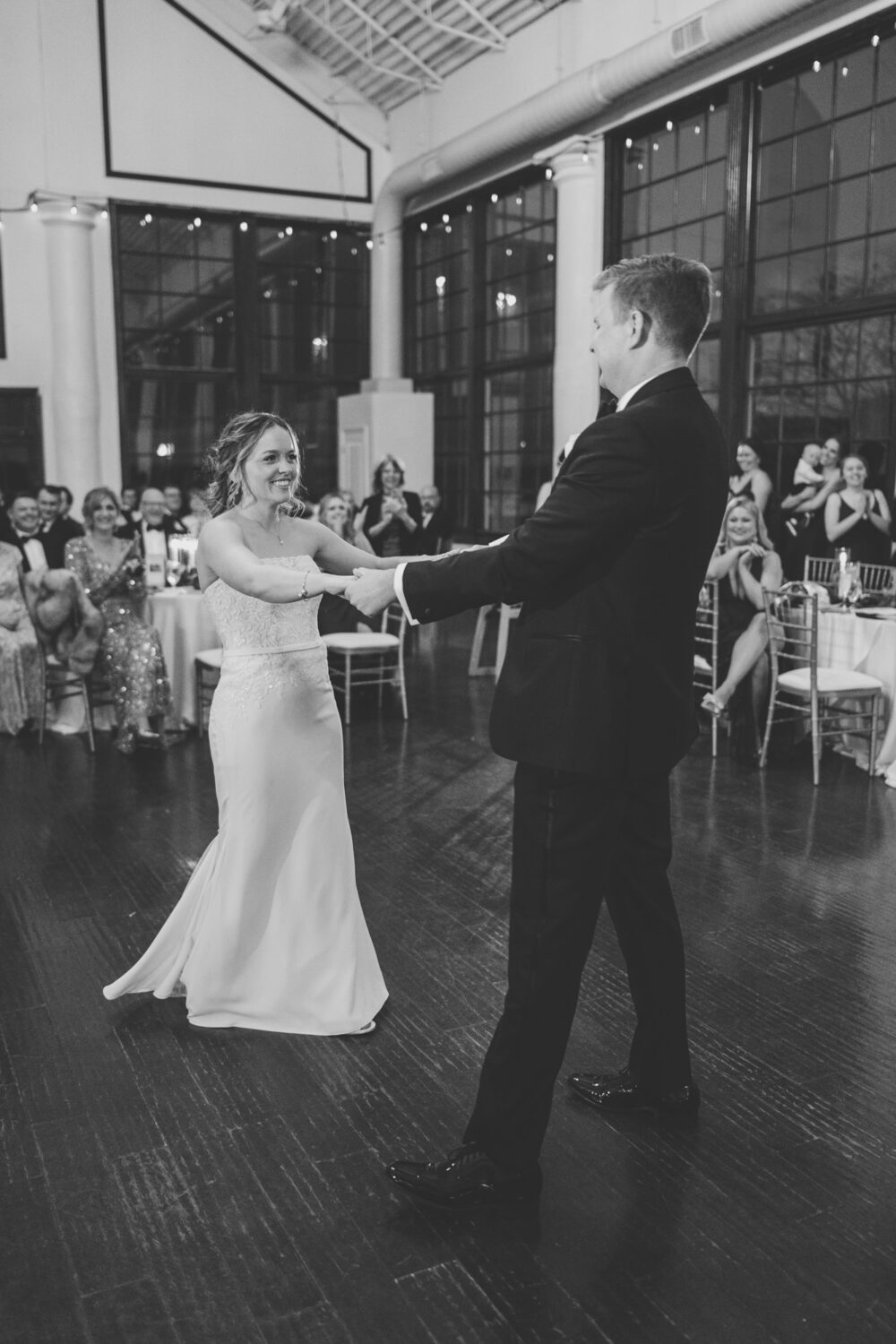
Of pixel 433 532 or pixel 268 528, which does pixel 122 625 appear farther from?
pixel 268 528

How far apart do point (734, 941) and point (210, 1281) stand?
2100mm

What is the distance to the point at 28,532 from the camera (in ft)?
23.8

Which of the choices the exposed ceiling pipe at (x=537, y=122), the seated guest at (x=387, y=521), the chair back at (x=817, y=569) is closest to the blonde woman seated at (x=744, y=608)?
the chair back at (x=817, y=569)

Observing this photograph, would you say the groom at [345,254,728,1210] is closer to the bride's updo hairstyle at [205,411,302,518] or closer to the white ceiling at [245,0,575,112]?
the bride's updo hairstyle at [205,411,302,518]

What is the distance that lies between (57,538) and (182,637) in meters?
1.20

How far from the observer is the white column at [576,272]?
9.38m

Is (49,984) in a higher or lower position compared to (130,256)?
lower

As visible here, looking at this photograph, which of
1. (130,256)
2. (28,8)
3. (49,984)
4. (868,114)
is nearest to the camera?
(49,984)

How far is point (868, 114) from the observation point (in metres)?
7.42

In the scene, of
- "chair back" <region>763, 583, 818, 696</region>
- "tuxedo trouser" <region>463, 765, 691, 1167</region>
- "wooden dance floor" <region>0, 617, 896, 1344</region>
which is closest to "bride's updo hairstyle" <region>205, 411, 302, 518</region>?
"tuxedo trouser" <region>463, 765, 691, 1167</region>

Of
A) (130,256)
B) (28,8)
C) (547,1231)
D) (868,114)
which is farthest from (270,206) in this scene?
(547,1231)

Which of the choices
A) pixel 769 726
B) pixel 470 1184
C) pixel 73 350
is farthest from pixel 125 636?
pixel 73 350

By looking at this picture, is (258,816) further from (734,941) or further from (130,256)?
(130,256)

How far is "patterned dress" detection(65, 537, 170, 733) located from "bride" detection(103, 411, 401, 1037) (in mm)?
3421
